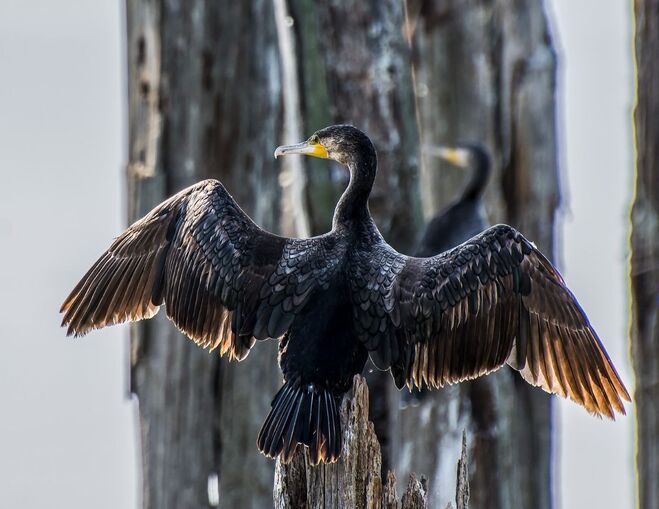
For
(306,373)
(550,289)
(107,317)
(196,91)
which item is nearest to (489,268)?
(550,289)

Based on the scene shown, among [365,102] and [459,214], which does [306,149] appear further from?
[459,214]

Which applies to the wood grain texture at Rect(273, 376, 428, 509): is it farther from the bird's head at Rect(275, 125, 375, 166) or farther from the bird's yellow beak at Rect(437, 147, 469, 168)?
the bird's yellow beak at Rect(437, 147, 469, 168)

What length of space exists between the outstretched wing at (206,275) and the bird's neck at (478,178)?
4.96 m

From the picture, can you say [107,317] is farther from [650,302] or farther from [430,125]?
[430,125]

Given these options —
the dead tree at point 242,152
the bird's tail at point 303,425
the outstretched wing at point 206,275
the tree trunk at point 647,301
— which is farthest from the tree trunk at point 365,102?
the bird's tail at point 303,425

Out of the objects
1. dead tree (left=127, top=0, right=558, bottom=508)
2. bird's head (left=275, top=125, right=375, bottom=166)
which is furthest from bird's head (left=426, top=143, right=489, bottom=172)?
bird's head (left=275, top=125, right=375, bottom=166)

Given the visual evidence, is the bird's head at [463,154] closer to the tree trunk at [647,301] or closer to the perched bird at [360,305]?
the tree trunk at [647,301]

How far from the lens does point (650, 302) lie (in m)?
11.1

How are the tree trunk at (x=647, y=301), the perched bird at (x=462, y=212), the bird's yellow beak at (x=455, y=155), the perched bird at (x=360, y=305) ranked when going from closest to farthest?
the perched bird at (x=360, y=305) → the tree trunk at (x=647, y=301) → the perched bird at (x=462, y=212) → the bird's yellow beak at (x=455, y=155)

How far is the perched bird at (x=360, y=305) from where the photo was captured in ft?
32.3

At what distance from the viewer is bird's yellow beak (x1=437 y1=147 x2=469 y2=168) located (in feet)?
52.2

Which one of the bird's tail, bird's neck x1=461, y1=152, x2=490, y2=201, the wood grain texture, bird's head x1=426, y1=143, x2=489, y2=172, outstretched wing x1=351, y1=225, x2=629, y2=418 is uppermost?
bird's head x1=426, y1=143, x2=489, y2=172

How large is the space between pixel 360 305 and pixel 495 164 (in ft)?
20.5

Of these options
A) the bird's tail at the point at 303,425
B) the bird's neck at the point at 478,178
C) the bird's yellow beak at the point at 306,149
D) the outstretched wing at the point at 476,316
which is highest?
the bird's neck at the point at 478,178
